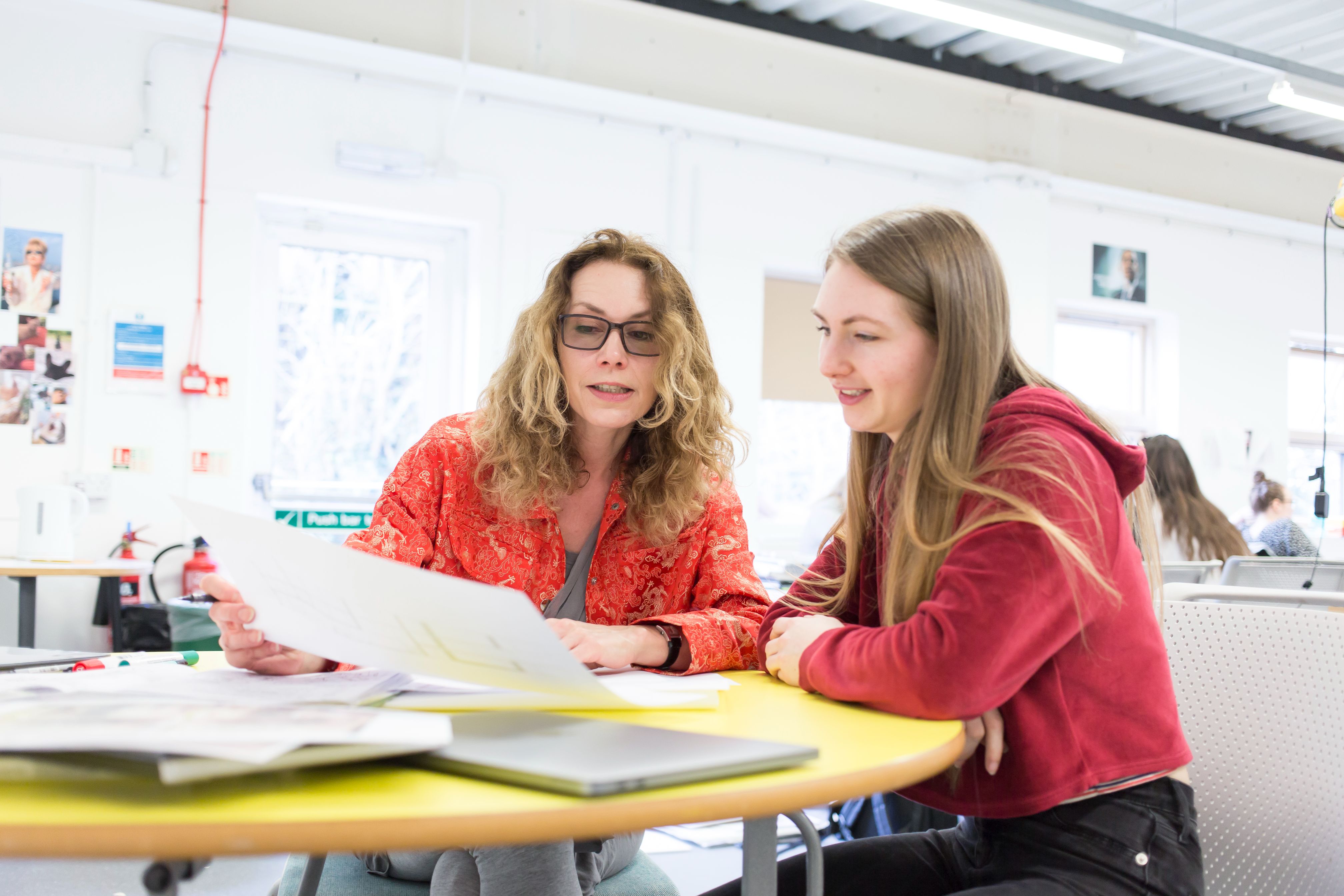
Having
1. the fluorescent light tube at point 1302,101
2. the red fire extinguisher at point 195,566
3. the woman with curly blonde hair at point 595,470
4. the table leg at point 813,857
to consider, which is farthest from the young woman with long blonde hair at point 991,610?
the fluorescent light tube at point 1302,101

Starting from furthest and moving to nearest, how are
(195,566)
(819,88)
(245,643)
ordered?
(819,88) → (195,566) → (245,643)

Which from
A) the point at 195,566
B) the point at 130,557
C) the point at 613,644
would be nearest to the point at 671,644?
the point at 613,644

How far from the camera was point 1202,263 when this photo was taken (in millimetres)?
6656

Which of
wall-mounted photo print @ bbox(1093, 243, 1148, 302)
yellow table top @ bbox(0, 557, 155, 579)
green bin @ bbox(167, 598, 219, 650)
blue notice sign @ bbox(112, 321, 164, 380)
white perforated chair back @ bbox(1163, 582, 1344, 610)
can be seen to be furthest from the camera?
wall-mounted photo print @ bbox(1093, 243, 1148, 302)

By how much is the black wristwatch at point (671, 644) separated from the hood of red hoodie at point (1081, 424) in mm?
430

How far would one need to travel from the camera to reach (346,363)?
4.63m

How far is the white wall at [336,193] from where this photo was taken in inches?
156

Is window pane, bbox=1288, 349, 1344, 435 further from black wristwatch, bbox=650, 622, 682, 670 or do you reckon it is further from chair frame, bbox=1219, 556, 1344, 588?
black wristwatch, bbox=650, 622, 682, 670

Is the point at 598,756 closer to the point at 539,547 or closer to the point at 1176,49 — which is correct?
the point at 539,547

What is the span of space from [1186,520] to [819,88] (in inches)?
116

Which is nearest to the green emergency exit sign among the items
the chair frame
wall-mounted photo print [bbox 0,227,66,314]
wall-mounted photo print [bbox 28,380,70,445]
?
wall-mounted photo print [bbox 28,380,70,445]

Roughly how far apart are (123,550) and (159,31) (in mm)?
2098

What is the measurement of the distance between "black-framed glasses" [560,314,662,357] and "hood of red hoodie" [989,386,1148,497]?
0.59 metres

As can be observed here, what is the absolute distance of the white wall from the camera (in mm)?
3971
